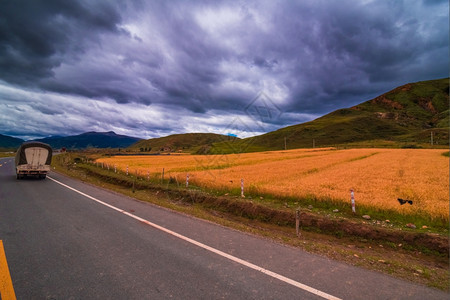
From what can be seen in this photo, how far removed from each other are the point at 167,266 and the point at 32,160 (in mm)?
23221

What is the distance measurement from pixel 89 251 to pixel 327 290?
5.44m

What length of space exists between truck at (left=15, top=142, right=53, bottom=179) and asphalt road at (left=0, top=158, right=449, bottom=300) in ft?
53.3

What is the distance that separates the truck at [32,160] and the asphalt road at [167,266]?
16.3 metres

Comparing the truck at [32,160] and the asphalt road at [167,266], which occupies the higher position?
the truck at [32,160]

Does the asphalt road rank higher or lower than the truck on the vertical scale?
Result: lower

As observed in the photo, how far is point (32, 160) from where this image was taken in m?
21.0

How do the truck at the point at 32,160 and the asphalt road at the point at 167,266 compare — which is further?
the truck at the point at 32,160

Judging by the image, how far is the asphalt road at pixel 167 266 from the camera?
4016 millimetres

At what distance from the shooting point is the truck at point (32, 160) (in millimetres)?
20547

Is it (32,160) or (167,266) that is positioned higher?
(32,160)

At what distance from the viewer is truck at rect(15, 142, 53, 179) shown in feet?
67.4

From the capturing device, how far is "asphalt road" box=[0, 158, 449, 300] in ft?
13.2

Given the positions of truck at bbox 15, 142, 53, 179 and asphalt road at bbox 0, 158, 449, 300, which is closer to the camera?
asphalt road at bbox 0, 158, 449, 300

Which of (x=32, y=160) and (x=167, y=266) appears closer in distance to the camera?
(x=167, y=266)
